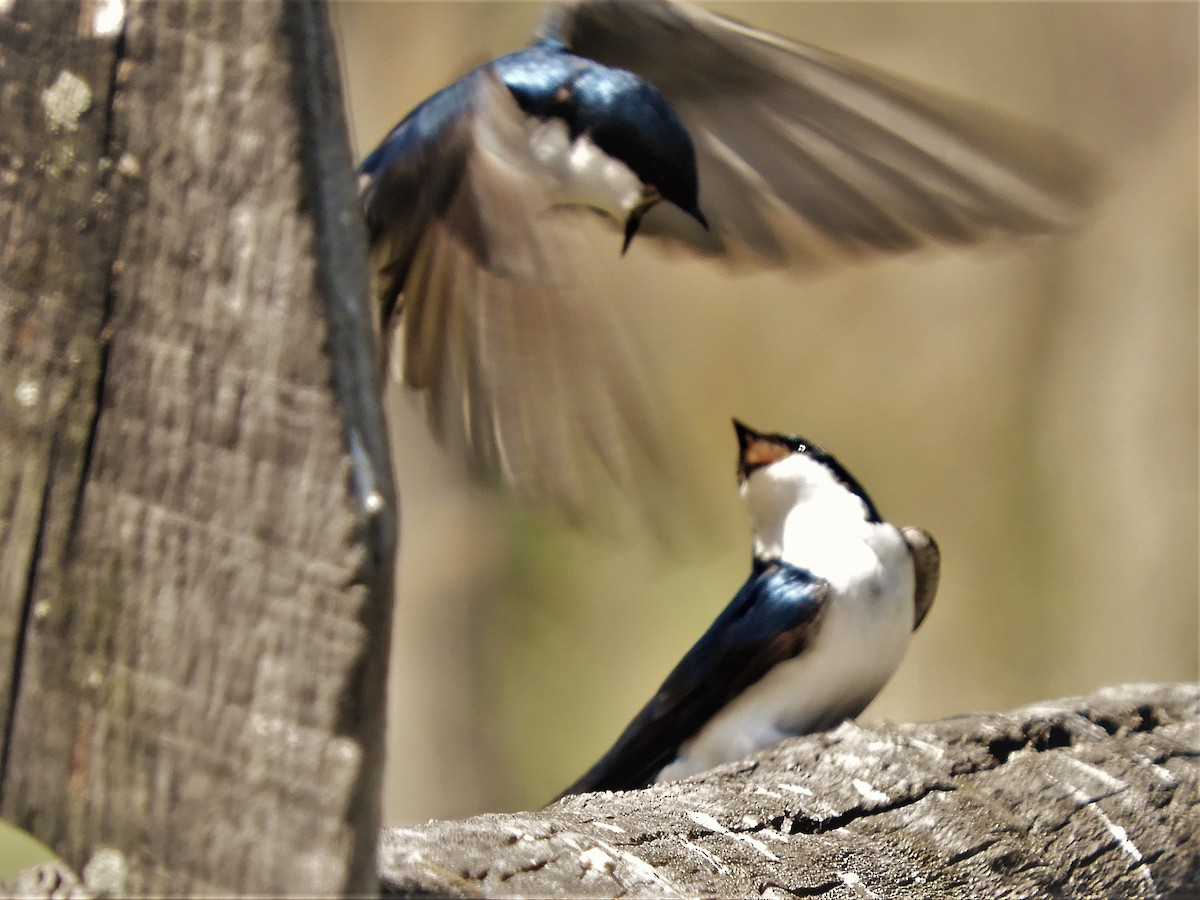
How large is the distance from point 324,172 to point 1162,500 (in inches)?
133

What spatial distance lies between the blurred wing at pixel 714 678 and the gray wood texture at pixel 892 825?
0.92 ft

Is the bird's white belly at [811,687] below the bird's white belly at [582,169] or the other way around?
below

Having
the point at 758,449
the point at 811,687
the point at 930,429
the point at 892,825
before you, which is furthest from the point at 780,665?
the point at 930,429

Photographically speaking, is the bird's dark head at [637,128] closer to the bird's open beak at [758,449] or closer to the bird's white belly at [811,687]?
the bird's open beak at [758,449]

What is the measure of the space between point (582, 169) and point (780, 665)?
0.66 meters

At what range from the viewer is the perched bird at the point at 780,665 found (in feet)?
5.29

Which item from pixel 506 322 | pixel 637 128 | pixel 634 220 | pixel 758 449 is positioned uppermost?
pixel 637 128

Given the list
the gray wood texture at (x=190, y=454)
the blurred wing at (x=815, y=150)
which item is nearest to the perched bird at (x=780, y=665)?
the blurred wing at (x=815, y=150)

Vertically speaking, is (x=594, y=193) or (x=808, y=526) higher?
(x=594, y=193)

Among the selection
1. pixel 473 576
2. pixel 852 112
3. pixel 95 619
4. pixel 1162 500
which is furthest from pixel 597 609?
pixel 95 619

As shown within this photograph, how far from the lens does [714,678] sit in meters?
1.62

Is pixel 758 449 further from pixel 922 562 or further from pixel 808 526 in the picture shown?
pixel 922 562

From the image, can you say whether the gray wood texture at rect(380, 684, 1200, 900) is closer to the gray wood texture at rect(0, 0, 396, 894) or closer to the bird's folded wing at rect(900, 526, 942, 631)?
the gray wood texture at rect(0, 0, 396, 894)

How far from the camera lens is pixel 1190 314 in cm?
352
